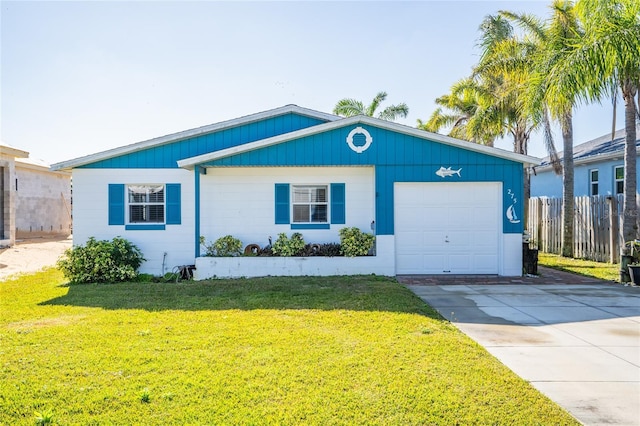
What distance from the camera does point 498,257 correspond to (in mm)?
11484

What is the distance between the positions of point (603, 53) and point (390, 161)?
5.13 m

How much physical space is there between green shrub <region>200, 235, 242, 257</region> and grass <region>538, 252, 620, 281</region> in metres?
9.27

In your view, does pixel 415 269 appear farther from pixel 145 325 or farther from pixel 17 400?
pixel 17 400

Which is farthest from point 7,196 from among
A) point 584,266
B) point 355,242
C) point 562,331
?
point 584,266

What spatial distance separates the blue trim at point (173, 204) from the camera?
11.9m

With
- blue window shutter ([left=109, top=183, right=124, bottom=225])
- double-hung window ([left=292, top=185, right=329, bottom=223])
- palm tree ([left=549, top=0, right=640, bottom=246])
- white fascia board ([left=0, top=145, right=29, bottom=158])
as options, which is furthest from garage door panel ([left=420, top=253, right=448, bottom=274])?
white fascia board ([left=0, top=145, right=29, bottom=158])

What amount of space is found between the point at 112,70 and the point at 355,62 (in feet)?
26.7

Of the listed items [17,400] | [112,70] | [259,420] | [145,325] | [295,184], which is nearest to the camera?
[259,420]

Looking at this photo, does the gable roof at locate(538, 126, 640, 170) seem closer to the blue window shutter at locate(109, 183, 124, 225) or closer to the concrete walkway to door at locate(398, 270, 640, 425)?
the concrete walkway to door at locate(398, 270, 640, 425)

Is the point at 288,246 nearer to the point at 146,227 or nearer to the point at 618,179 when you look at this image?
the point at 146,227

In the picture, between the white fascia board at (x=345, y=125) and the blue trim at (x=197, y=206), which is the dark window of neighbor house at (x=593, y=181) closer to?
the white fascia board at (x=345, y=125)

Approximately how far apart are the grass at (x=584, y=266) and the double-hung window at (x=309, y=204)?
7.16m

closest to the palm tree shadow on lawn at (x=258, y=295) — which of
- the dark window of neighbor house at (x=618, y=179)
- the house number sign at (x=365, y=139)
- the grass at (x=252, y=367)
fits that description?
the grass at (x=252, y=367)

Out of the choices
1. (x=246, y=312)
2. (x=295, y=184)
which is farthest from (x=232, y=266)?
(x=246, y=312)
